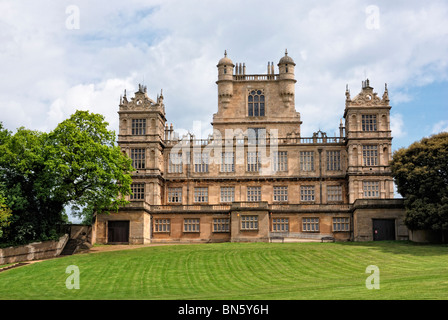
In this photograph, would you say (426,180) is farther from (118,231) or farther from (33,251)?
(33,251)

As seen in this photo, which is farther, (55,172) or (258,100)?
(258,100)

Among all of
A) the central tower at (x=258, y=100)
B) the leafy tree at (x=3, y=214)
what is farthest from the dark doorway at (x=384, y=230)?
the leafy tree at (x=3, y=214)

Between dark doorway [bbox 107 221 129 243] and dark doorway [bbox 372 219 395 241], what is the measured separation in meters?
27.2

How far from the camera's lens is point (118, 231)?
67500mm

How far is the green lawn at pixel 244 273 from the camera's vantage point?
111ft

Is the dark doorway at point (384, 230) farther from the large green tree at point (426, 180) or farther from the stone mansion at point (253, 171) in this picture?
the large green tree at point (426, 180)

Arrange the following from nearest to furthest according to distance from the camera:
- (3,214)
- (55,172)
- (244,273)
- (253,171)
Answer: (244,273) < (3,214) < (55,172) < (253,171)

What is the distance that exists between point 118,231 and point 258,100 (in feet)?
82.8

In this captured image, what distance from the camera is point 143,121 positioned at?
73.9 metres

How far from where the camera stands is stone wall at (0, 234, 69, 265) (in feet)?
180

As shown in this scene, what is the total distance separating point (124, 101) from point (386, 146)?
3201cm

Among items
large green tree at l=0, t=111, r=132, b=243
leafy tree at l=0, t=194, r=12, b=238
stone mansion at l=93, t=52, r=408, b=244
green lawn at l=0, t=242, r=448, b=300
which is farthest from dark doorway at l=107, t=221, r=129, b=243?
leafy tree at l=0, t=194, r=12, b=238

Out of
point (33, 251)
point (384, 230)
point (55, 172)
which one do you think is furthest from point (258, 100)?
point (33, 251)
